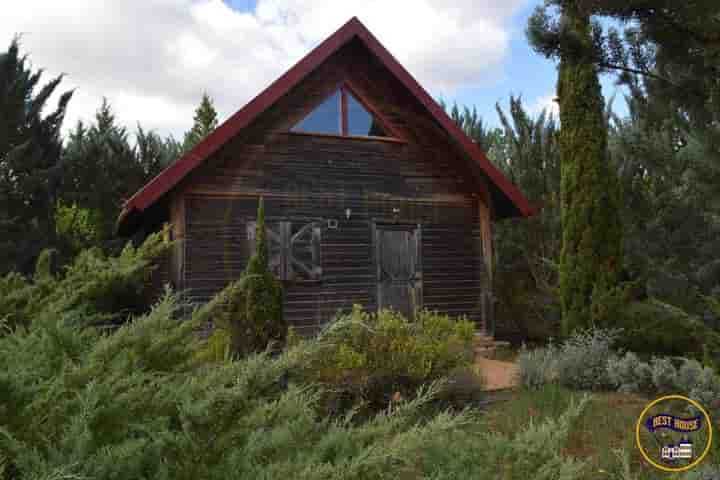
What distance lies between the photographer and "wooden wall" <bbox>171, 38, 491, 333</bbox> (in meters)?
10.1

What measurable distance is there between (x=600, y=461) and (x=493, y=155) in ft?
40.5

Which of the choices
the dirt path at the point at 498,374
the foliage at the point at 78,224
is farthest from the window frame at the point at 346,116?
the foliage at the point at 78,224

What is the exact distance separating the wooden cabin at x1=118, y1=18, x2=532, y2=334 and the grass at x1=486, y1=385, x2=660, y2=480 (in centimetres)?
448

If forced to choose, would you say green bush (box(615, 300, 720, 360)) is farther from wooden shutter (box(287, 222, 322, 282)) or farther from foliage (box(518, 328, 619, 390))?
wooden shutter (box(287, 222, 322, 282))

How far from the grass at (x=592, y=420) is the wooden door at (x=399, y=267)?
421cm

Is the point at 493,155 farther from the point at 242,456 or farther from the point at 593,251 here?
the point at 242,456

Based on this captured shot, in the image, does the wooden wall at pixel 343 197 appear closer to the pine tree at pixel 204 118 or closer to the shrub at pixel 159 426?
the shrub at pixel 159 426

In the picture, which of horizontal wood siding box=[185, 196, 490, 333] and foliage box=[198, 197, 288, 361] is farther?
horizontal wood siding box=[185, 196, 490, 333]

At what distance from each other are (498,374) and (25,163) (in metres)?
10.7

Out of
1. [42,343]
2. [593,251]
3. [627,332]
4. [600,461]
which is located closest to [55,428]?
[42,343]

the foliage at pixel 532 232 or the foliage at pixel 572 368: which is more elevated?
the foliage at pixel 532 232

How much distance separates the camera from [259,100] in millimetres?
9734

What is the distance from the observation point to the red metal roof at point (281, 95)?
9.14 meters

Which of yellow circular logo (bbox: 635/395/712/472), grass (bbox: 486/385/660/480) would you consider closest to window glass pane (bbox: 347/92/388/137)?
grass (bbox: 486/385/660/480)
